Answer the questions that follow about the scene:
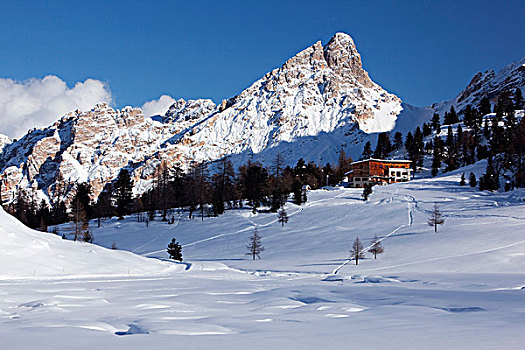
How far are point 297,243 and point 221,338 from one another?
40.9m

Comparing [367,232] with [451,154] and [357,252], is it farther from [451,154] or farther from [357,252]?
[451,154]

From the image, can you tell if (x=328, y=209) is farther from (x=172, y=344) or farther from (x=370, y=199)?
(x=172, y=344)

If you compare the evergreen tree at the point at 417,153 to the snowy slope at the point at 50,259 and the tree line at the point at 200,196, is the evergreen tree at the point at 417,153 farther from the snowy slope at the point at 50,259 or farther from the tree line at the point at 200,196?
the snowy slope at the point at 50,259

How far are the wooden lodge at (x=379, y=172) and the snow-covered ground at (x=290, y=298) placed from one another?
6032cm

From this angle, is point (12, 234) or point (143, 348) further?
point (12, 234)

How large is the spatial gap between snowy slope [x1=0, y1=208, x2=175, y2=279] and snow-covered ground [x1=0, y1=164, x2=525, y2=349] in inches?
3.8

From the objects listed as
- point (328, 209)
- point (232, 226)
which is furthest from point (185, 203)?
point (328, 209)

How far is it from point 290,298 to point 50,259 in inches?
531

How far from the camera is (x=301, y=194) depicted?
71688 mm

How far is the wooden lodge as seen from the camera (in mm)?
104688

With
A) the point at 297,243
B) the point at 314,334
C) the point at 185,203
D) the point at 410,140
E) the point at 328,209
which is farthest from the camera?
the point at 410,140

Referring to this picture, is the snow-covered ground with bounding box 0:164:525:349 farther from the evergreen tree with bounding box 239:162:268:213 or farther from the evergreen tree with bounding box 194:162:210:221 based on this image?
the evergreen tree with bounding box 194:162:210:221

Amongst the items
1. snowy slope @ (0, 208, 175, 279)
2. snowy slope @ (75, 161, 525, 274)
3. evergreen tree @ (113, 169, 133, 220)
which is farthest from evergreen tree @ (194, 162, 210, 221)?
snowy slope @ (0, 208, 175, 279)

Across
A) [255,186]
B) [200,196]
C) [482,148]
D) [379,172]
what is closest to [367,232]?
[255,186]
